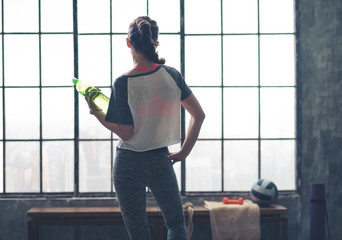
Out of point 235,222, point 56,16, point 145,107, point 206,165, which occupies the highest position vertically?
point 56,16

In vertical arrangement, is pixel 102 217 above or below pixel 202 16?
below

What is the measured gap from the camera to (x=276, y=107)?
4.22m

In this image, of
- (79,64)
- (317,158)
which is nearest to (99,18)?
(79,64)

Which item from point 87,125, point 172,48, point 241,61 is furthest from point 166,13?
point 87,125

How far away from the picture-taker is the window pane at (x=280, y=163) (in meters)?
4.23

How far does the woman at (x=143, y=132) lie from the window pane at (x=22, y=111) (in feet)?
7.32

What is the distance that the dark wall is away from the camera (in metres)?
4.13

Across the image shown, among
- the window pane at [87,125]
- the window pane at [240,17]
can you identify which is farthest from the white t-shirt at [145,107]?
the window pane at [240,17]

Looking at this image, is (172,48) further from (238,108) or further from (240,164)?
(240,164)

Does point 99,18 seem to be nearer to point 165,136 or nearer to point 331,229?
point 165,136

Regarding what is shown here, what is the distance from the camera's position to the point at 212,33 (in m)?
4.18

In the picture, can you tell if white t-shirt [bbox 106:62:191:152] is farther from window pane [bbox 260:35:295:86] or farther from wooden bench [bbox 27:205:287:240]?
window pane [bbox 260:35:295:86]

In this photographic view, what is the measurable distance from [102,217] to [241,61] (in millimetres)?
1782

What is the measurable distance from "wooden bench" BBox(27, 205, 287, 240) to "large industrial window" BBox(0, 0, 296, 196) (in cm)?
35
